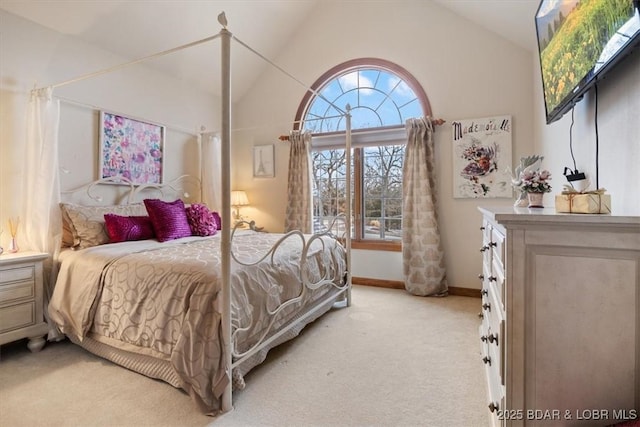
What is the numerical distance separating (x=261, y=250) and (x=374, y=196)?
2101 millimetres

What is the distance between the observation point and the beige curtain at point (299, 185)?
4.20 meters

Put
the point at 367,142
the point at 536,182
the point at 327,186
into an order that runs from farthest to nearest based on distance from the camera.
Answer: the point at 327,186
the point at 367,142
the point at 536,182

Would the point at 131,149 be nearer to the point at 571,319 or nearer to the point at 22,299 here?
the point at 22,299

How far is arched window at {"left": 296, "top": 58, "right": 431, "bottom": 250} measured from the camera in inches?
155

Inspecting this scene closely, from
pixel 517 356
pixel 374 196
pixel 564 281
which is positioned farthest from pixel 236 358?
pixel 374 196

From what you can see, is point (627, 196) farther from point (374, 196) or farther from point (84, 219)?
point (84, 219)

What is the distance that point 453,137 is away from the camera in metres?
3.61

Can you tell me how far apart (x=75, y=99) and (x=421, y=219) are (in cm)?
368

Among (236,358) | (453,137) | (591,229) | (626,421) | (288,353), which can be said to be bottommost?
(288,353)

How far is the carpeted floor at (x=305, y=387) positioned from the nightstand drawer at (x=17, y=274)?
546 mm

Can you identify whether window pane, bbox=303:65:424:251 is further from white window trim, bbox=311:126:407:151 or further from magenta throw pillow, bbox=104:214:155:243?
magenta throw pillow, bbox=104:214:155:243

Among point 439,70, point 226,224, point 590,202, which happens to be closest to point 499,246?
point 590,202

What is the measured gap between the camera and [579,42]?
132cm

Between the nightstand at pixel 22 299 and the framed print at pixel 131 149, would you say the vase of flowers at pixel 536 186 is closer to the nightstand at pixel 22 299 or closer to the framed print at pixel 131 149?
the nightstand at pixel 22 299
